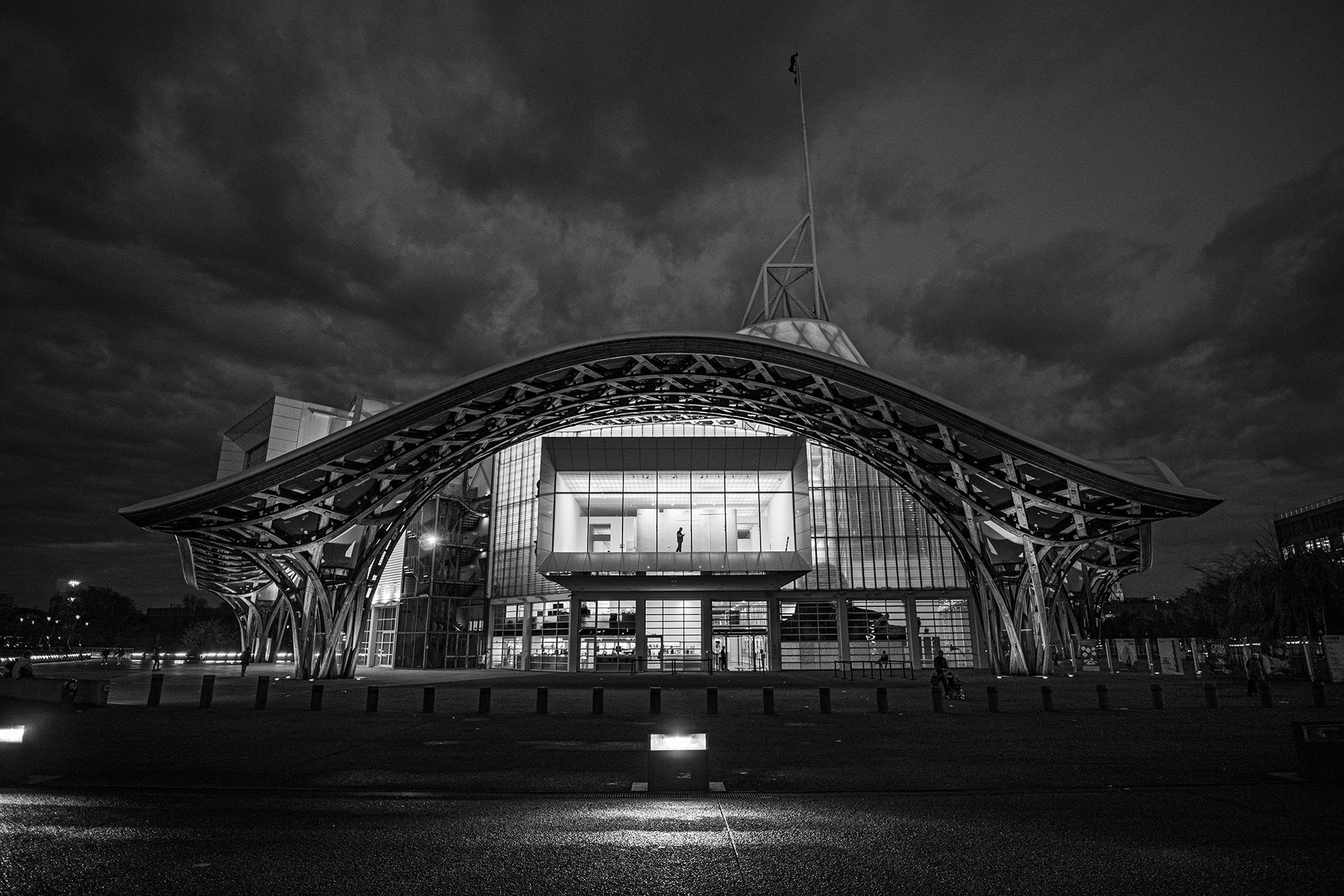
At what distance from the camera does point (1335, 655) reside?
29469 millimetres

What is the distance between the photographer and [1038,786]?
30.2 feet

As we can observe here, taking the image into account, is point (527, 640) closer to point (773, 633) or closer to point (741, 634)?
point (741, 634)

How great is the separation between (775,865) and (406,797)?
4961mm

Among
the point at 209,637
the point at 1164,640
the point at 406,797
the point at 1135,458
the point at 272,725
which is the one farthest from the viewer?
the point at 209,637

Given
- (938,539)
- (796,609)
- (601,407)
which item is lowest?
(796,609)

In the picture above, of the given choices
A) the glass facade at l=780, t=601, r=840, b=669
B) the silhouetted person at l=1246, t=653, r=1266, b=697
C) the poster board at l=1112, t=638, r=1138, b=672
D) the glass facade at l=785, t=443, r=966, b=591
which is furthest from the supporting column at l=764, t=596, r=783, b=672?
the silhouetted person at l=1246, t=653, r=1266, b=697

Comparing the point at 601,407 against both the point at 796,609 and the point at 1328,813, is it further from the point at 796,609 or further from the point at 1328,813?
the point at 1328,813

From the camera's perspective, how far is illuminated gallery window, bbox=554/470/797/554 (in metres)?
53.7

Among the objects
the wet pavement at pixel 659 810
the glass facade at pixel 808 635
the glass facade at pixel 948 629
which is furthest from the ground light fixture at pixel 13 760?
the glass facade at pixel 948 629

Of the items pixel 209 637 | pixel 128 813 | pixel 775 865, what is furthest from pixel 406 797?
pixel 209 637

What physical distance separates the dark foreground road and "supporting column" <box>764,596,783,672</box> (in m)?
44.0

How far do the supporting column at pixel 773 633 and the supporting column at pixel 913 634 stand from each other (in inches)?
358

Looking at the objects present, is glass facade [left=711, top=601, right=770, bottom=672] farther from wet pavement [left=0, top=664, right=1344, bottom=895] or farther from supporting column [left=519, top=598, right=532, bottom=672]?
wet pavement [left=0, top=664, right=1344, bottom=895]

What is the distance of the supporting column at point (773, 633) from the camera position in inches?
2036
